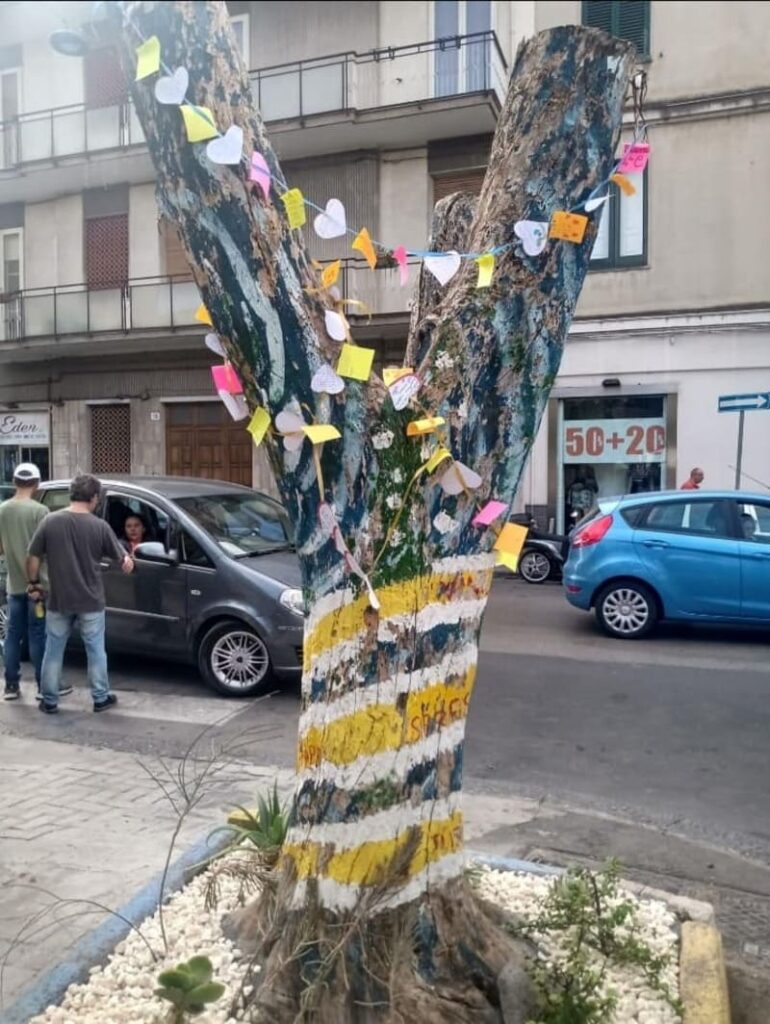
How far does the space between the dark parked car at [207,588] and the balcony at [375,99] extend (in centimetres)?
1070

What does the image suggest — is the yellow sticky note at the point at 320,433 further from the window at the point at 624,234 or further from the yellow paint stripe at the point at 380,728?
the window at the point at 624,234

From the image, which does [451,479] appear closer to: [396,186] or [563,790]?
[563,790]

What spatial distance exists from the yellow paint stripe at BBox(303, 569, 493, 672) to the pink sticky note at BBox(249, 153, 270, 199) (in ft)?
3.59

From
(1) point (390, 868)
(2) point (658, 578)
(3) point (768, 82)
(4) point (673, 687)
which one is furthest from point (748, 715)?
(3) point (768, 82)

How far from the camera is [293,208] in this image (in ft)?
8.35

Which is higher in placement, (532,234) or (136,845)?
(532,234)

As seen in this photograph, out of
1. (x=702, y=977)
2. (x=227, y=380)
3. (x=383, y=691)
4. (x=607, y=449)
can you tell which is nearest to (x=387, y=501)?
(x=383, y=691)

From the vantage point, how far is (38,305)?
20.1 m

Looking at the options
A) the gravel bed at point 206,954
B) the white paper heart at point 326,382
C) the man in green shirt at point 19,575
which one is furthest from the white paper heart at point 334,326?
the man in green shirt at point 19,575

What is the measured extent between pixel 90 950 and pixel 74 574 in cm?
404

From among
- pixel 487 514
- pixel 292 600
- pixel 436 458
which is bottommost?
pixel 292 600

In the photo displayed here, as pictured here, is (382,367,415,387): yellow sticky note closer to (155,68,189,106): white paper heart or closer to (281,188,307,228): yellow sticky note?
(281,188,307,228): yellow sticky note

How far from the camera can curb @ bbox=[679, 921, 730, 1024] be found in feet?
9.21

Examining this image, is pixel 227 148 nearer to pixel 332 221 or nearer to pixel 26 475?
pixel 332 221
